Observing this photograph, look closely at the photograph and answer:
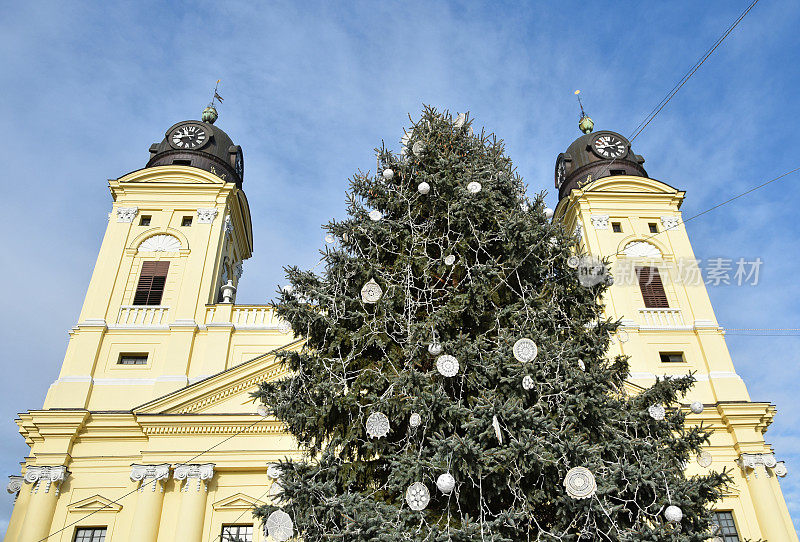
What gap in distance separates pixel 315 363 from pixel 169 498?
33.8ft

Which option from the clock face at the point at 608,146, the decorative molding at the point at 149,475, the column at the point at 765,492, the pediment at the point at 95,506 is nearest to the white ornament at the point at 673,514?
the column at the point at 765,492

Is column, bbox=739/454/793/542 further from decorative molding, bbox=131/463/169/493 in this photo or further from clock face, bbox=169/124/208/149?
clock face, bbox=169/124/208/149

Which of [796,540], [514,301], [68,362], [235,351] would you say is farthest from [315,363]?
[796,540]

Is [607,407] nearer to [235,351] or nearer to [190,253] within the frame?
[235,351]

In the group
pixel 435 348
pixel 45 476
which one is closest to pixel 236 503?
pixel 45 476

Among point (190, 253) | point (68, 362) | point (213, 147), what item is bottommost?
point (68, 362)

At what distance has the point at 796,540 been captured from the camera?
16.8m

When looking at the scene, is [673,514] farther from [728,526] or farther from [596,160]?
[596,160]

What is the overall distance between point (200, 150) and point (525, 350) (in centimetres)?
2160

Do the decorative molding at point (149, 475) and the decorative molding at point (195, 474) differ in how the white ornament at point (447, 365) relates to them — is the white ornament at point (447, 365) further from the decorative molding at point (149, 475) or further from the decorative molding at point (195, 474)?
the decorative molding at point (149, 475)

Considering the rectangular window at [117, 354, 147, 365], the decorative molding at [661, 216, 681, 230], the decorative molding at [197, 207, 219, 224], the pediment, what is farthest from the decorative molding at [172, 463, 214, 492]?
the decorative molding at [661, 216, 681, 230]

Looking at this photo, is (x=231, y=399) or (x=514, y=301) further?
(x=231, y=399)

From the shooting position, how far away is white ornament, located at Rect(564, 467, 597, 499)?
692cm

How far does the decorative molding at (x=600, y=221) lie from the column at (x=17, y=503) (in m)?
20.5
